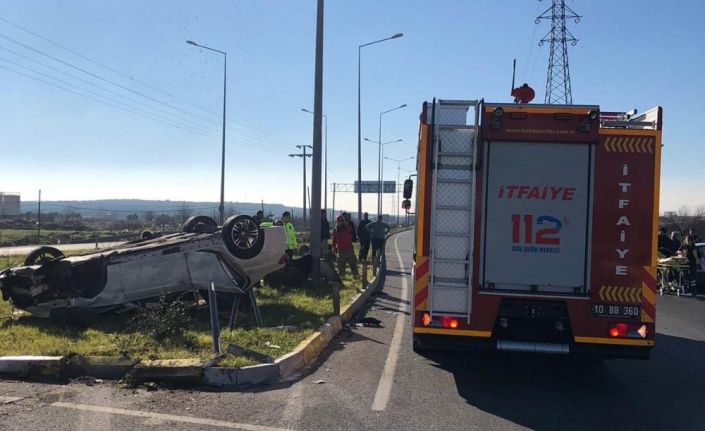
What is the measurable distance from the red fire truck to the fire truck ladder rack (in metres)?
0.01

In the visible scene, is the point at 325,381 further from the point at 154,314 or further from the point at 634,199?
the point at 634,199

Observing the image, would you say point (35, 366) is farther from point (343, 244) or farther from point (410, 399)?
point (343, 244)

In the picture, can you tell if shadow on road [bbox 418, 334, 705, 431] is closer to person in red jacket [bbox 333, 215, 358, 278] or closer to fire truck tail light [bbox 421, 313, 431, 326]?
fire truck tail light [bbox 421, 313, 431, 326]

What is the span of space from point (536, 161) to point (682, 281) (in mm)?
12402

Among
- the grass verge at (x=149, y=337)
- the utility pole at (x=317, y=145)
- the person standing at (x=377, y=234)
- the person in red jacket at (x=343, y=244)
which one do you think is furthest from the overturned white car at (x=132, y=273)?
the person standing at (x=377, y=234)

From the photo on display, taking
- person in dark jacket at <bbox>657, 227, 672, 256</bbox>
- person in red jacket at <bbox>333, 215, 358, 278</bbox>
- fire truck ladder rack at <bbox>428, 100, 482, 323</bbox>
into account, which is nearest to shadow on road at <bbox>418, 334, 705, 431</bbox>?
fire truck ladder rack at <bbox>428, 100, 482, 323</bbox>

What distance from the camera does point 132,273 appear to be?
8.84m

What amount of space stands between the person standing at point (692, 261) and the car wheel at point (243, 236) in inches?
463

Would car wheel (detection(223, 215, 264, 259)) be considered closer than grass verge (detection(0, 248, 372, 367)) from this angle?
No

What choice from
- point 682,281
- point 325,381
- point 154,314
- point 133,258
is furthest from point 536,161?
point 682,281

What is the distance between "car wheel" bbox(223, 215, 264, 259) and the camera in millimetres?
9539

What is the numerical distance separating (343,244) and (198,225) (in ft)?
17.5

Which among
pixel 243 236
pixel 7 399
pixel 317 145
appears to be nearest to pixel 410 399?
pixel 7 399

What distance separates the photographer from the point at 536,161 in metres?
6.15
